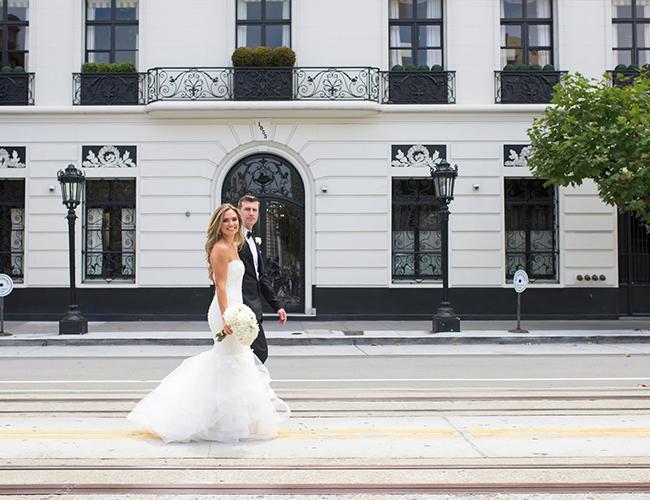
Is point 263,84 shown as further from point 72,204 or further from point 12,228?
point 12,228

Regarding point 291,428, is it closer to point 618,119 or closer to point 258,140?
point 618,119

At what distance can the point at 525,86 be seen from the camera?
1595 centimetres

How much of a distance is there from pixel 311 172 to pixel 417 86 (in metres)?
3.64

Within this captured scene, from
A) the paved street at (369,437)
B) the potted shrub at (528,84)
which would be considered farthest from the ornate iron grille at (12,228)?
the potted shrub at (528,84)

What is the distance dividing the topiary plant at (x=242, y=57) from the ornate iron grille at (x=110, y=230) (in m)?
4.15

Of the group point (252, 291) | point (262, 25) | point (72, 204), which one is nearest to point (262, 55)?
point (262, 25)

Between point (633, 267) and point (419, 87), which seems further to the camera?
point (633, 267)

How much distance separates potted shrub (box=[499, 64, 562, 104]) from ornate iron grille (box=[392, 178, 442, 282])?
3162 millimetres

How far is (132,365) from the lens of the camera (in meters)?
9.56

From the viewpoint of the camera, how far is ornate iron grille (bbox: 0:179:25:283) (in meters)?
16.0

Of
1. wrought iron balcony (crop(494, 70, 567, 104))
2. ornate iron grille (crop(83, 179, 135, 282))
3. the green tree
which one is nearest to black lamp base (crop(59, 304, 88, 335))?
ornate iron grille (crop(83, 179, 135, 282))

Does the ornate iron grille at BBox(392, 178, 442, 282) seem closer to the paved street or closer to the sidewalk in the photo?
the sidewalk

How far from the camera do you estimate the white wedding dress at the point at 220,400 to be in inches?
190

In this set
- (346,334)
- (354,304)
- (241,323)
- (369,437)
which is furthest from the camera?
(354,304)
